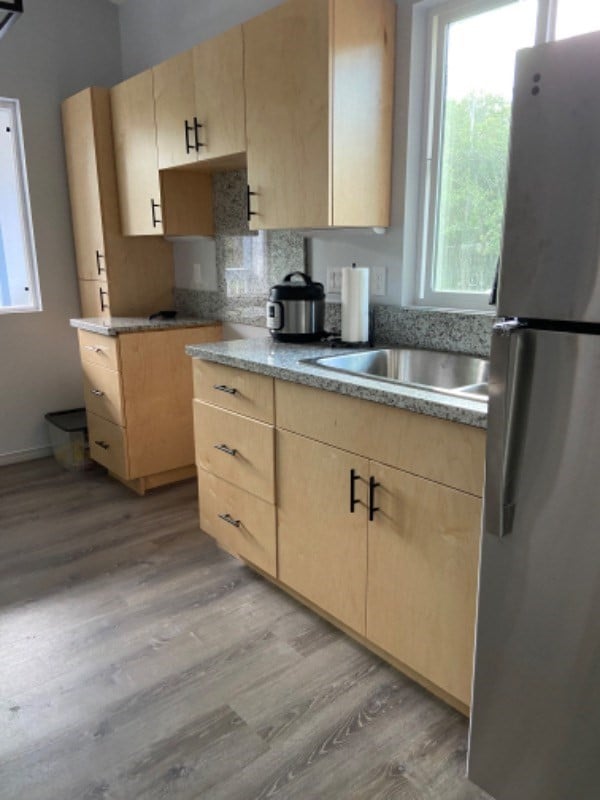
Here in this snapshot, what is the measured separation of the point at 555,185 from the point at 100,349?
2520 mm

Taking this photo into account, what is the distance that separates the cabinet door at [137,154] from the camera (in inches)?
112

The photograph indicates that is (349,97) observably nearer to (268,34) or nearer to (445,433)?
(268,34)

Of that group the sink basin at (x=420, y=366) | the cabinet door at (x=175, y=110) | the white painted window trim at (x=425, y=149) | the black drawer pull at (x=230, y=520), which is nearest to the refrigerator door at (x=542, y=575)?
the sink basin at (x=420, y=366)

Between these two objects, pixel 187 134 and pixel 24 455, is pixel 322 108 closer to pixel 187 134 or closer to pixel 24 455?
pixel 187 134

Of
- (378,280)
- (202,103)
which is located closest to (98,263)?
(202,103)

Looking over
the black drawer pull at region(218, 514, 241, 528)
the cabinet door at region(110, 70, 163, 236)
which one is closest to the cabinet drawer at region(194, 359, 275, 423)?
the black drawer pull at region(218, 514, 241, 528)

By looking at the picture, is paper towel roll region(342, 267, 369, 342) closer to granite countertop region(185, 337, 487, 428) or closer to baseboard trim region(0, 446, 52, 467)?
granite countertop region(185, 337, 487, 428)

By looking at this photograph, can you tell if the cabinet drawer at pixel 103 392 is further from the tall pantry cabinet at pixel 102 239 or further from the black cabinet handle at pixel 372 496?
the black cabinet handle at pixel 372 496

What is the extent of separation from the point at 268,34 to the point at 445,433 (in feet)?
5.32

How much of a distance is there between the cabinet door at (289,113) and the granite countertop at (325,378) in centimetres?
46

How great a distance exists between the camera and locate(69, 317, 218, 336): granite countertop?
2.86 m

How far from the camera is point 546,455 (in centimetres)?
105

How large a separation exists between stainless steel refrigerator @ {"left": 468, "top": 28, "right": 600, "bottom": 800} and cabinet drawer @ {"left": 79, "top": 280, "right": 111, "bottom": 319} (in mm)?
2765

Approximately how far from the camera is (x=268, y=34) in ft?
6.77
